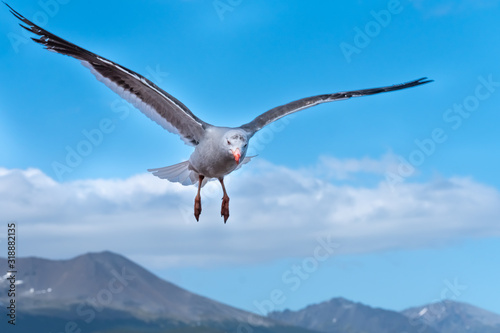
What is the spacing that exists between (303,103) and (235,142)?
2.93m

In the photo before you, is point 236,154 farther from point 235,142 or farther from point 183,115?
point 183,115

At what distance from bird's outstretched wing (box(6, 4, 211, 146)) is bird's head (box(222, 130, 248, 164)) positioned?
45.3 inches

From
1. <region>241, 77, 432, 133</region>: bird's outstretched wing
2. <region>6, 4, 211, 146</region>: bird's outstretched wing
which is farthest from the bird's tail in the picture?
<region>241, 77, 432, 133</region>: bird's outstretched wing

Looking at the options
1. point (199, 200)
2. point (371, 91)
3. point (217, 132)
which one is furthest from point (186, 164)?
point (371, 91)

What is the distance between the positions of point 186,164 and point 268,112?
90.9 inches

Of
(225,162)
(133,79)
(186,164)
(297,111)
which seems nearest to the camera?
(225,162)

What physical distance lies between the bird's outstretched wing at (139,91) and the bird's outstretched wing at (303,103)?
92cm

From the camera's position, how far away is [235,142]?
11.4m

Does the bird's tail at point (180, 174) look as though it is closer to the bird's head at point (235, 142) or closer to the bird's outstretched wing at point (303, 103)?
the bird's outstretched wing at point (303, 103)

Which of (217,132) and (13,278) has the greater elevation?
(217,132)

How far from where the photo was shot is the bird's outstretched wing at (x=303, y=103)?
12898mm

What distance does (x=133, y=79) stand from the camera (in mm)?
12766

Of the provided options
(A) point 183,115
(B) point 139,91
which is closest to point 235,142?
(A) point 183,115

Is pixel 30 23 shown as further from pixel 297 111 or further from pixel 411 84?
pixel 411 84
